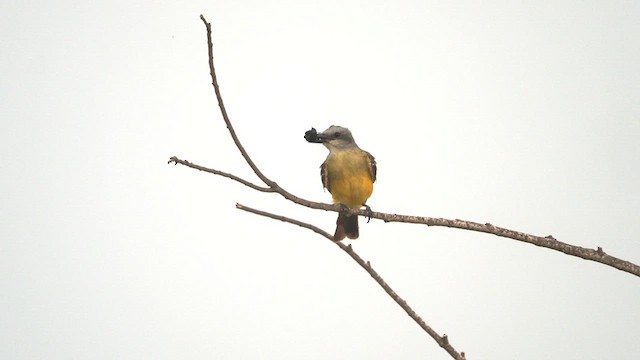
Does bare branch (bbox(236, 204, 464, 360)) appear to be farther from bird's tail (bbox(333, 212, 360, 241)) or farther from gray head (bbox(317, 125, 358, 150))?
bird's tail (bbox(333, 212, 360, 241))

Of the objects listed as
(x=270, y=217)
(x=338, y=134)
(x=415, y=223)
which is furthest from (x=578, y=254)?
(x=338, y=134)

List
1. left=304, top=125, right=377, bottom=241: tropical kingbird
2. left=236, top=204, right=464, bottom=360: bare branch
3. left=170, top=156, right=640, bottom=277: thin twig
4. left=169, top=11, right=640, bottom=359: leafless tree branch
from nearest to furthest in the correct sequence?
1. left=236, top=204, right=464, bottom=360: bare branch
2. left=169, top=11, right=640, bottom=359: leafless tree branch
3. left=170, top=156, right=640, bottom=277: thin twig
4. left=304, top=125, right=377, bottom=241: tropical kingbird

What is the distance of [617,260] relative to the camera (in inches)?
97.5

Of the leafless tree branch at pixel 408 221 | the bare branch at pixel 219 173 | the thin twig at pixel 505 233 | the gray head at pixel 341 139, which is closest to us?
the leafless tree branch at pixel 408 221

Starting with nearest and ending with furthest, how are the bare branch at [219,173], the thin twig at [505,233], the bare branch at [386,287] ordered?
1. the bare branch at [386,287]
2. the thin twig at [505,233]
3. the bare branch at [219,173]

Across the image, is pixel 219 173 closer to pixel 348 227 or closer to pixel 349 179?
pixel 349 179

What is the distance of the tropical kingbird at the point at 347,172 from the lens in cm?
751

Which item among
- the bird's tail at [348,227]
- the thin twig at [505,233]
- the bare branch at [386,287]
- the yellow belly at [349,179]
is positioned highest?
the yellow belly at [349,179]

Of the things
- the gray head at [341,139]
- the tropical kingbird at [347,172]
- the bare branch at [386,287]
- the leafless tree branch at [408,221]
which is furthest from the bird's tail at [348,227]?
the bare branch at [386,287]

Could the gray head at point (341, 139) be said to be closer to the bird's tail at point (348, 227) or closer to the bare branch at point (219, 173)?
the bird's tail at point (348, 227)

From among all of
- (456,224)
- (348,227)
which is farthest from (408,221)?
(348,227)

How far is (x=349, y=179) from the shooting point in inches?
296

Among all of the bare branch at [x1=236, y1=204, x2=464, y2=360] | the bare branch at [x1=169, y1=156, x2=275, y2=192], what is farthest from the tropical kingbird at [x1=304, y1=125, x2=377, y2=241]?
the bare branch at [x1=236, y1=204, x2=464, y2=360]

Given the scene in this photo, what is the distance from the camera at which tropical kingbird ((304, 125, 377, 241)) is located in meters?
7.51
